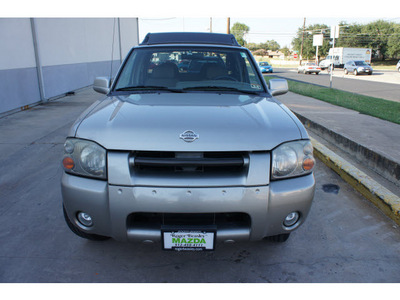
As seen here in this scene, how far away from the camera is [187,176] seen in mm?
2141

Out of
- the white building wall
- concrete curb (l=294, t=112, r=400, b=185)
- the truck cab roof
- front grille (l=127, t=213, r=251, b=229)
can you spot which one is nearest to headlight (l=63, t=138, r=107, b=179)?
front grille (l=127, t=213, r=251, b=229)

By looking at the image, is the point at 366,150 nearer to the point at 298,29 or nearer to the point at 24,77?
the point at 24,77

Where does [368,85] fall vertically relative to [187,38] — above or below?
below

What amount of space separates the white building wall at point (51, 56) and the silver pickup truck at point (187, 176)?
339cm

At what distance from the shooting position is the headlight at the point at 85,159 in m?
2.20

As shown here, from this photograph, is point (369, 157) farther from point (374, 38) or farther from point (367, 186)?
point (374, 38)

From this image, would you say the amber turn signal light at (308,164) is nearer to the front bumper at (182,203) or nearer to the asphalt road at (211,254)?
the front bumper at (182,203)

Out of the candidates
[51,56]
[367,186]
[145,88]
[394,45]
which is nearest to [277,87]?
[145,88]

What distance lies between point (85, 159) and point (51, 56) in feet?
34.1

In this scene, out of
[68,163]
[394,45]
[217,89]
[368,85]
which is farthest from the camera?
[394,45]

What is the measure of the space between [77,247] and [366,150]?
430cm

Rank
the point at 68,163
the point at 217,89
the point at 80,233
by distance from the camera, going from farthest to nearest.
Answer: the point at 217,89 → the point at 80,233 → the point at 68,163

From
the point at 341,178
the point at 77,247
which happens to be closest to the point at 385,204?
the point at 341,178

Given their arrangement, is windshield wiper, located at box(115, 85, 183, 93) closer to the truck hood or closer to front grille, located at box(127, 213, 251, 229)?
the truck hood
